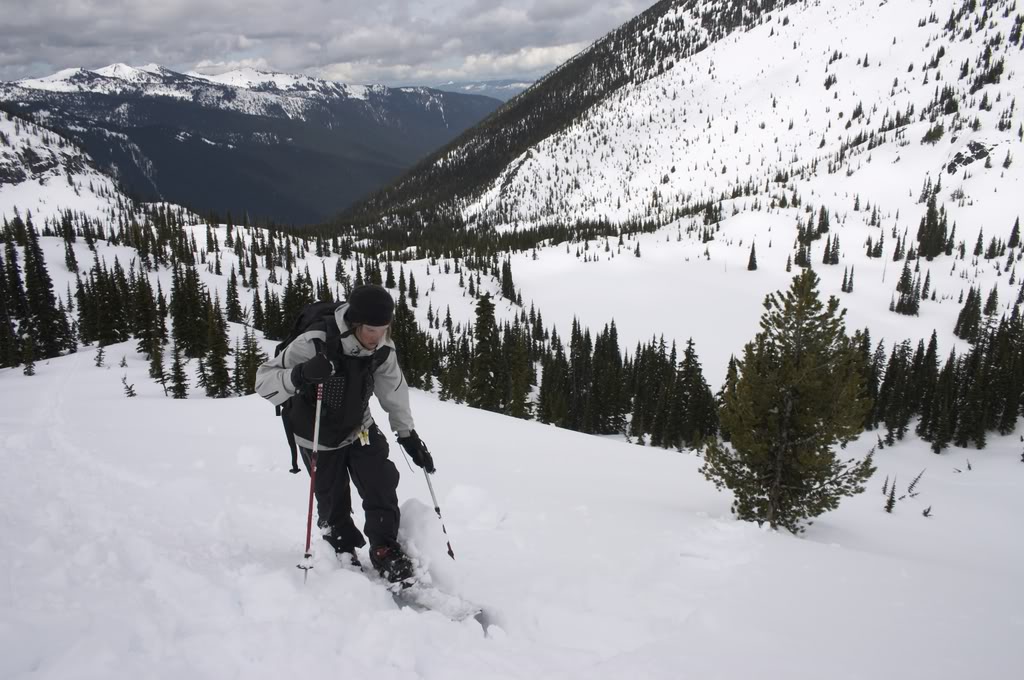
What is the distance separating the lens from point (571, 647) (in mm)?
5074

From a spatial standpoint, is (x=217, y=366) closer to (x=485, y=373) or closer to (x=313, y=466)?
(x=485, y=373)

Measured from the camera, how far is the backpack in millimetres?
5652

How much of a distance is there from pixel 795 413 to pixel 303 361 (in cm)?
1232

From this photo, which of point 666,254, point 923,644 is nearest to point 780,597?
point 923,644

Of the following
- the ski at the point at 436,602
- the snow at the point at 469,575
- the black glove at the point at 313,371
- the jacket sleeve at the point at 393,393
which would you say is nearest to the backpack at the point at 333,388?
the jacket sleeve at the point at 393,393

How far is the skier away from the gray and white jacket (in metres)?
0.01

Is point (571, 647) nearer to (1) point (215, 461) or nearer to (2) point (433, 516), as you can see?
(2) point (433, 516)

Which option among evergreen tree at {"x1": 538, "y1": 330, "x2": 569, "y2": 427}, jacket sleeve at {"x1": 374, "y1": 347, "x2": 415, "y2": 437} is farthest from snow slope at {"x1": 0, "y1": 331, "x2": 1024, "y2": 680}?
evergreen tree at {"x1": 538, "y1": 330, "x2": 569, "y2": 427}

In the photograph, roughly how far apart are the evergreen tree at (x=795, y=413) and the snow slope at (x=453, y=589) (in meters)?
3.20

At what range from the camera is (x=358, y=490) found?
5988 millimetres

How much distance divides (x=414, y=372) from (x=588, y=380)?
98.8 feet

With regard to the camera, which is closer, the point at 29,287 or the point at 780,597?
the point at 780,597

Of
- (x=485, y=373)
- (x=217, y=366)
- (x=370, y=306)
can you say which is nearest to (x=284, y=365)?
(x=370, y=306)

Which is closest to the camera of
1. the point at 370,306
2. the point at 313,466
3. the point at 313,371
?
the point at 313,371
